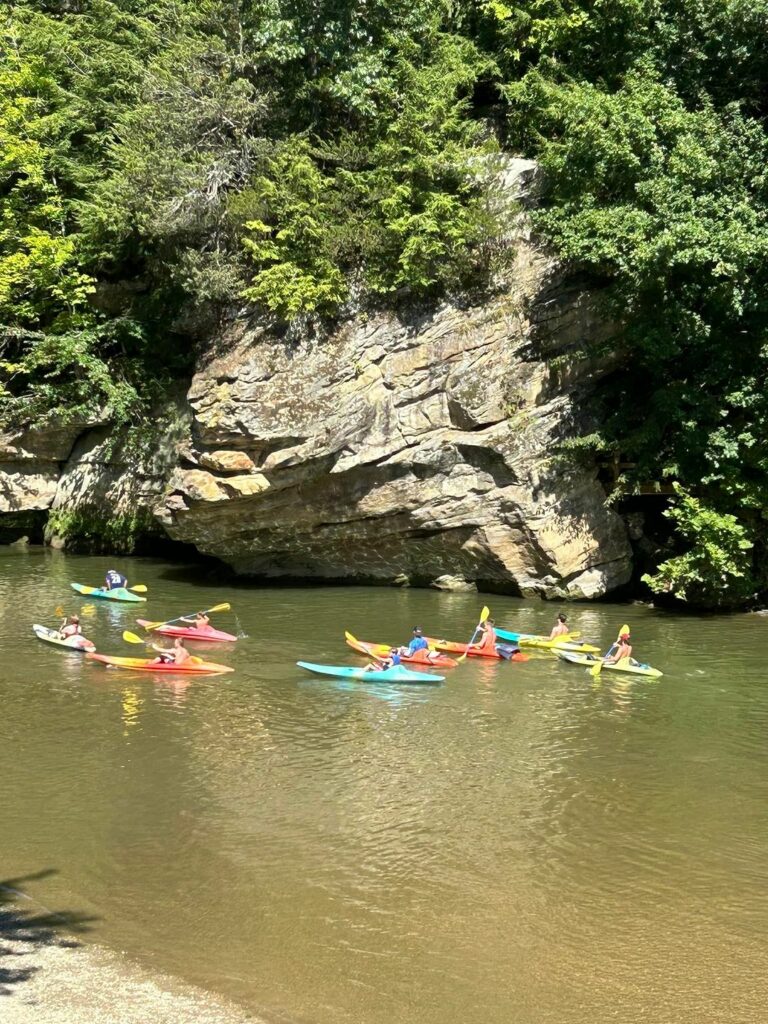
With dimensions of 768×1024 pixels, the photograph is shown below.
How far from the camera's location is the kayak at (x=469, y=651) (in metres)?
18.1

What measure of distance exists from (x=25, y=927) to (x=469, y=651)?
11.0 m

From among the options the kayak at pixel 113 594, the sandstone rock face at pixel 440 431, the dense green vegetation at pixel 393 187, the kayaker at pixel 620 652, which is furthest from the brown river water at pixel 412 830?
the dense green vegetation at pixel 393 187

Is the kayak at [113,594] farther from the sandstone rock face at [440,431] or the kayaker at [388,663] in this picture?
the kayaker at [388,663]

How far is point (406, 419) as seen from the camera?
22.9 meters

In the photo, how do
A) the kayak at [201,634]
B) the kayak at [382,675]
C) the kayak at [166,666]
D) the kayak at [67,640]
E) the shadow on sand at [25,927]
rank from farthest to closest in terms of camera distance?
the kayak at [201,634]
the kayak at [67,640]
the kayak at [166,666]
the kayak at [382,675]
the shadow on sand at [25,927]

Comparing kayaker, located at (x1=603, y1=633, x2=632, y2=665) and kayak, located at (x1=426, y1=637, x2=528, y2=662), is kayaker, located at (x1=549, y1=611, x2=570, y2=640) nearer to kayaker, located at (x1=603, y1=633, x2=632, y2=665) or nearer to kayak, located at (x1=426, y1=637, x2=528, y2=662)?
kayak, located at (x1=426, y1=637, x2=528, y2=662)

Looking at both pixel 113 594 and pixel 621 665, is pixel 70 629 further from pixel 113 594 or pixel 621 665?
pixel 621 665

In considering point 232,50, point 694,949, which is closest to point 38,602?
point 232,50

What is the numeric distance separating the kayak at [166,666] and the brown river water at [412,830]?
0.96ft

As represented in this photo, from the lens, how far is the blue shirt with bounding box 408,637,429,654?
17656mm

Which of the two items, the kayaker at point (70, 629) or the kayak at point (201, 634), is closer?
the kayaker at point (70, 629)

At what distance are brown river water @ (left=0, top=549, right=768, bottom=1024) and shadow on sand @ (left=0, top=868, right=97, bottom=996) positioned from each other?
0.56 feet

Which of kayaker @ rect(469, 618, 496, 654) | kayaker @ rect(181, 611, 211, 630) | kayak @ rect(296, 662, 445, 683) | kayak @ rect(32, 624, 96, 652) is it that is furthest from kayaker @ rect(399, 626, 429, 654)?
kayak @ rect(32, 624, 96, 652)

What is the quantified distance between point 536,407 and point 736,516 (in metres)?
4.94
